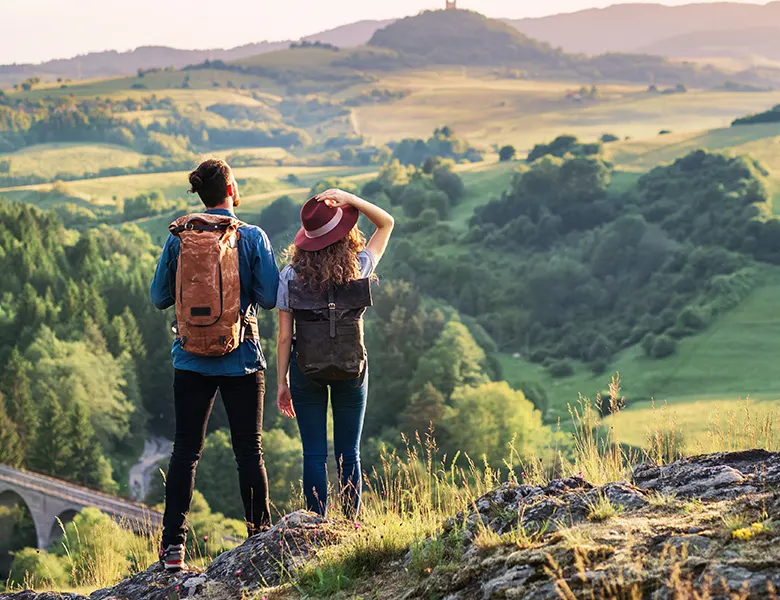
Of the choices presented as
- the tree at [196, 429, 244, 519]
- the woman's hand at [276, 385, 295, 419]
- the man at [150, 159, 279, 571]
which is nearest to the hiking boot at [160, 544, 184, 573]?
the man at [150, 159, 279, 571]

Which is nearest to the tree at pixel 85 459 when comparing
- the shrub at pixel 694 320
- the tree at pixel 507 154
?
the shrub at pixel 694 320

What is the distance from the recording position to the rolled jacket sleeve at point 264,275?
5.97 metres

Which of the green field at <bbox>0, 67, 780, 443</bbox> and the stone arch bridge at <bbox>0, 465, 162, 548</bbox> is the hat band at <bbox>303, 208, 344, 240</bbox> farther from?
the stone arch bridge at <bbox>0, 465, 162, 548</bbox>

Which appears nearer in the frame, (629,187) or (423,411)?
(423,411)

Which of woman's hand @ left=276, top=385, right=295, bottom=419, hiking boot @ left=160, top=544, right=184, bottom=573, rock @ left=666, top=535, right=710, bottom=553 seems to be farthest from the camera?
woman's hand @ left=276, top=385, right=295, bottom=419

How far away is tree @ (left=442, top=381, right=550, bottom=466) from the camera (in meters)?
46.0

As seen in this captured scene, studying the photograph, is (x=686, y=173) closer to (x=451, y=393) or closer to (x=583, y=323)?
(x=583, y=323)

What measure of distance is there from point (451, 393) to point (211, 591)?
164 ft

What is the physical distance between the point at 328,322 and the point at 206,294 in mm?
769

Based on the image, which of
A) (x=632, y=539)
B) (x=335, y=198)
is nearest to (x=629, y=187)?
(x=335, y=198)

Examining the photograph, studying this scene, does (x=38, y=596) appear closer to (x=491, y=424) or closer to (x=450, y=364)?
(x=491, y=424)

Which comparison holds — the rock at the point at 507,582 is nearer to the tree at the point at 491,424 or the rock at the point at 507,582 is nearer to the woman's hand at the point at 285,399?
the woman's hand at the point at 285,399

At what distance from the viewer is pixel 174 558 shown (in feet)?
19.6

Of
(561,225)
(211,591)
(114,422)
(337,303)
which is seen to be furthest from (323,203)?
(561,225)
